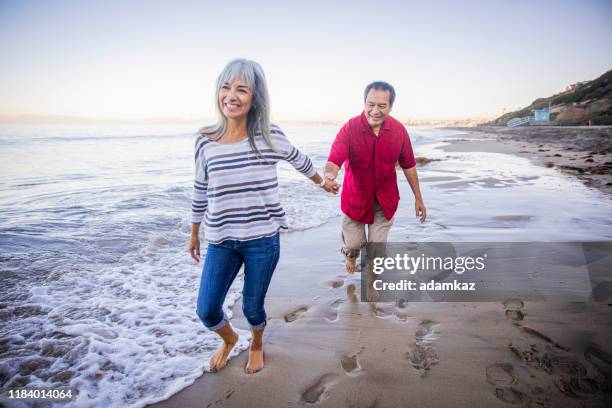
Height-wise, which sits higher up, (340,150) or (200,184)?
(340,150)

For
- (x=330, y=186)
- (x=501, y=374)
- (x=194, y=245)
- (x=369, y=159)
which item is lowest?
(x=501, y=374)

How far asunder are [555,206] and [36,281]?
8.55m

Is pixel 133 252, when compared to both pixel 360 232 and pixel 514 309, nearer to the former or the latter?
pixel 360 232

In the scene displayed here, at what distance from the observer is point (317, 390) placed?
2.38 metres

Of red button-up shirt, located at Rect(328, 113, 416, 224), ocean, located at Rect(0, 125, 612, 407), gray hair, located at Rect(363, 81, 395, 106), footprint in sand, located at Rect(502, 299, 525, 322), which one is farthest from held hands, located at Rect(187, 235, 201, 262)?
footprint in sand, located at Rect(502, 299, 525, 322)

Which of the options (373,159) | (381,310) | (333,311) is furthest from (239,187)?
(381,310)

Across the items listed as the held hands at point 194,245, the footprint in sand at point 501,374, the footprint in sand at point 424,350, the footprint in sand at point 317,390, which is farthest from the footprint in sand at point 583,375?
the held hands at point 194,245

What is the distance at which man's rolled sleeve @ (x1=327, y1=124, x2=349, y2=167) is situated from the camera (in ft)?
11.2

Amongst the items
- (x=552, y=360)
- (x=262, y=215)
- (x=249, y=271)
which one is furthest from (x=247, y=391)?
(x=552, y=360)

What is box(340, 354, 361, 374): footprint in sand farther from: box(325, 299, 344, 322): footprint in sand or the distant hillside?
the distant hillside

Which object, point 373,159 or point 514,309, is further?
point 373,159

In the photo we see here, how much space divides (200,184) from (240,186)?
1.20 feet

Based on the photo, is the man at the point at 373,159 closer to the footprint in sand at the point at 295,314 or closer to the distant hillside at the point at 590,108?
the footprint in sand at the point at 295,314

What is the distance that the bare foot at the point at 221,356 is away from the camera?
2674mm
